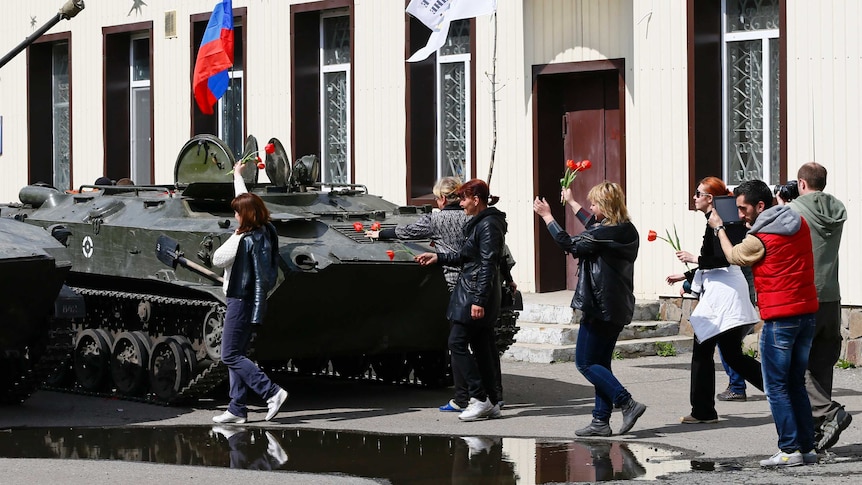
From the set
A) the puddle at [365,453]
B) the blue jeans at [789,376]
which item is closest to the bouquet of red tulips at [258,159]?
the puddle at [365,453]

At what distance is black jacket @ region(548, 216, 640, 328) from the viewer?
10016 mm

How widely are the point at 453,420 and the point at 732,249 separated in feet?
9.82

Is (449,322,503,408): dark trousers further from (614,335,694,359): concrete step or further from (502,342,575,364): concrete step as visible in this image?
(614,335,694,359): concrete step

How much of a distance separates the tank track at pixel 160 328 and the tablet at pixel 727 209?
3.72 meters

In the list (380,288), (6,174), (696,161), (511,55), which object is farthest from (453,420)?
(6,174)

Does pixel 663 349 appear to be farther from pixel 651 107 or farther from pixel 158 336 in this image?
pixel 158 336

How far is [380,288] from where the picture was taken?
11.8 metres

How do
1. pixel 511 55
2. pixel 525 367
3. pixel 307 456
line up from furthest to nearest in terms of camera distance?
1. pixel 511 55
2. pixel 525 367
3. pixel 307 456

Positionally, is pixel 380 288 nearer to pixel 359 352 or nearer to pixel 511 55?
pixel 359 352

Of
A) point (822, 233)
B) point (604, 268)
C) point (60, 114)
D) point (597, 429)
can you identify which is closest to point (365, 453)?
point (597, 429)

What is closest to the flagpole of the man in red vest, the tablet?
the tablet

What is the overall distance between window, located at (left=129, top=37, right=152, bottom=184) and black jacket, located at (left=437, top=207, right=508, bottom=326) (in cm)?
1243

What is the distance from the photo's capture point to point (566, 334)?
49.3 feet

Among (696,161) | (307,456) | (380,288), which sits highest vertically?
(696,161)
